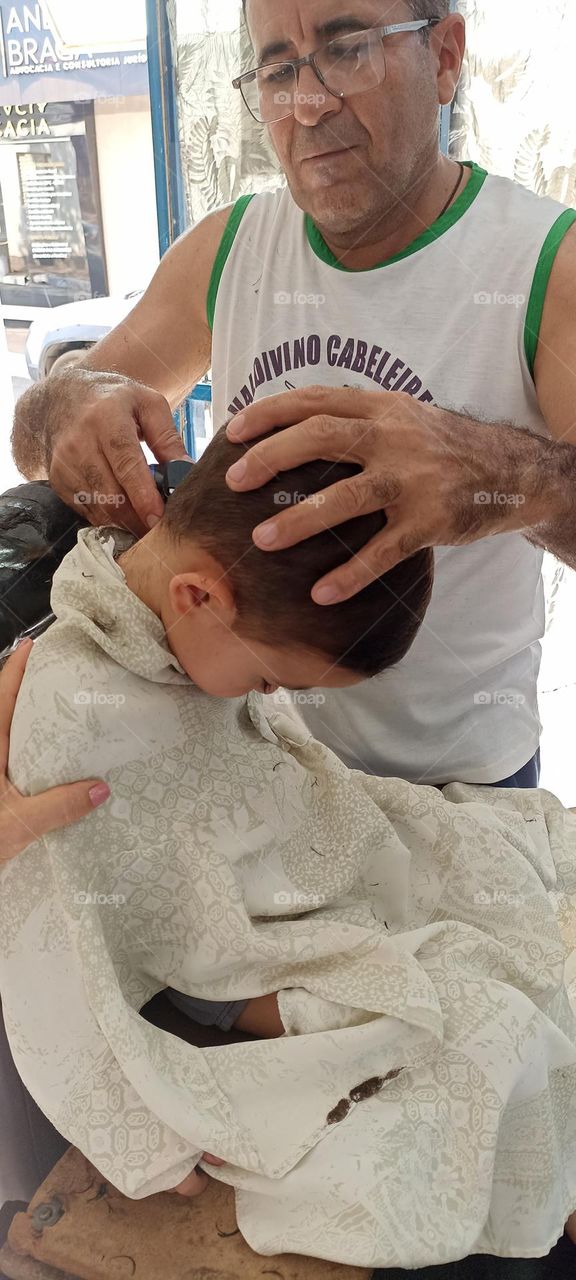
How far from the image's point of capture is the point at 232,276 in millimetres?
1558

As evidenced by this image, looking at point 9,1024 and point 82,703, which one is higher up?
point 82,703

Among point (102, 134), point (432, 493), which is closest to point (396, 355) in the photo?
point (432, 493)

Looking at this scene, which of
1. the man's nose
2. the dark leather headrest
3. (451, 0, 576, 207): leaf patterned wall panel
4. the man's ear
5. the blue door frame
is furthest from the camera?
the blue door frame

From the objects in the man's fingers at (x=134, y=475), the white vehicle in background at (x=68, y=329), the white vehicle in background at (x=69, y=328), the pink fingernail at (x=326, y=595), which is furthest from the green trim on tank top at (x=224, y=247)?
the white vehicle in background at (x=68, y=329)

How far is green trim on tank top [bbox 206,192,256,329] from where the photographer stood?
1.58m

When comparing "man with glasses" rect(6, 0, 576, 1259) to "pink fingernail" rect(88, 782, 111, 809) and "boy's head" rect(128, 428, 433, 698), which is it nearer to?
"boy's head" rect(128, 428, 433, 698)

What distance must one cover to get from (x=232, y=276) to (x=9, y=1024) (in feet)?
3.92

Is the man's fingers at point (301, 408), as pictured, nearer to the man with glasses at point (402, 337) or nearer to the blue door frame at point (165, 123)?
the man with glasses at point (402, 337)

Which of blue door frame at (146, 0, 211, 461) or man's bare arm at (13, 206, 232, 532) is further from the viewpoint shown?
blue door frame at (146, 0, 211, 461)

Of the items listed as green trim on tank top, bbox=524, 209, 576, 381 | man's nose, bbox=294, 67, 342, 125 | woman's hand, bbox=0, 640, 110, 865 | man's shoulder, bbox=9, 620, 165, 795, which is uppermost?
man's nose, bbox=294, 67, 342, 125

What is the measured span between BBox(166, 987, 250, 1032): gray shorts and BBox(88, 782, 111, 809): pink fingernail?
0.28m

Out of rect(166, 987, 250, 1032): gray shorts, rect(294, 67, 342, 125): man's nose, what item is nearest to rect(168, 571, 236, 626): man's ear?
rect(166, 987, 250, 1032): gray shorts

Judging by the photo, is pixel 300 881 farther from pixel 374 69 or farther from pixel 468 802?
pixel 374 69

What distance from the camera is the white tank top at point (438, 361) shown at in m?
1.35
